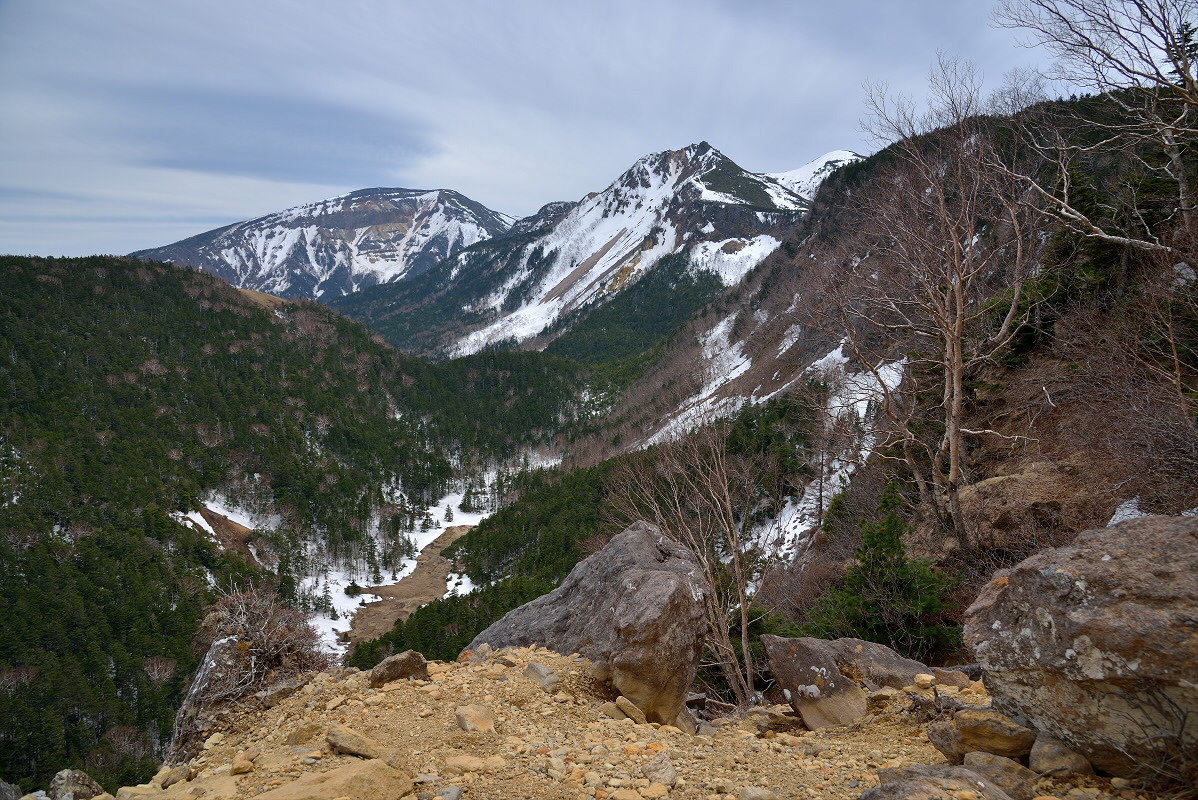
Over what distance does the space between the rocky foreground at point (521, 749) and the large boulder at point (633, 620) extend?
0.50 m

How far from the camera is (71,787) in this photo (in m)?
6.24

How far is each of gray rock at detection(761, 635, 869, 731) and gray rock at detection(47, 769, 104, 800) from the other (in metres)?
8.18

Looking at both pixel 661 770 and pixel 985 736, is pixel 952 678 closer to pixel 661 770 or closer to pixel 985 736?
pixel 985 736

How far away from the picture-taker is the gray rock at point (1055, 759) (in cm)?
371

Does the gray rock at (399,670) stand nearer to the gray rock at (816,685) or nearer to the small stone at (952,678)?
the gray rock at (816,685)

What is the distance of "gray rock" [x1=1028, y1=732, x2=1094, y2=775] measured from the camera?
371 centimetres

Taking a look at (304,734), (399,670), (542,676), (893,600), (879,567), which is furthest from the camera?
(879,567)

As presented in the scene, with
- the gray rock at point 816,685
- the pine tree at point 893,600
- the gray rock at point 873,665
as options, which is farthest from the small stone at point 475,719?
the pine tree at point 893,600

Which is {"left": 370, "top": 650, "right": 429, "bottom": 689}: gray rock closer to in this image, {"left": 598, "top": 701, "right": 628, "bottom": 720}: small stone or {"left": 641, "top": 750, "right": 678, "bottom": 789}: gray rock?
{"left": 598, "top": 701, "right": 628, "bottom": 720}: small stone

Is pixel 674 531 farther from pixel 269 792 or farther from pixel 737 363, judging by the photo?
pixel 737 363

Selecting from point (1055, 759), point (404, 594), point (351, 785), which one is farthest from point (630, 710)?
point (404, 594)

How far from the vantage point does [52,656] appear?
52250 mm

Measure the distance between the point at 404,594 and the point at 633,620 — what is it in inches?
3144

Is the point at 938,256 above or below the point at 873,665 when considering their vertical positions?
above
